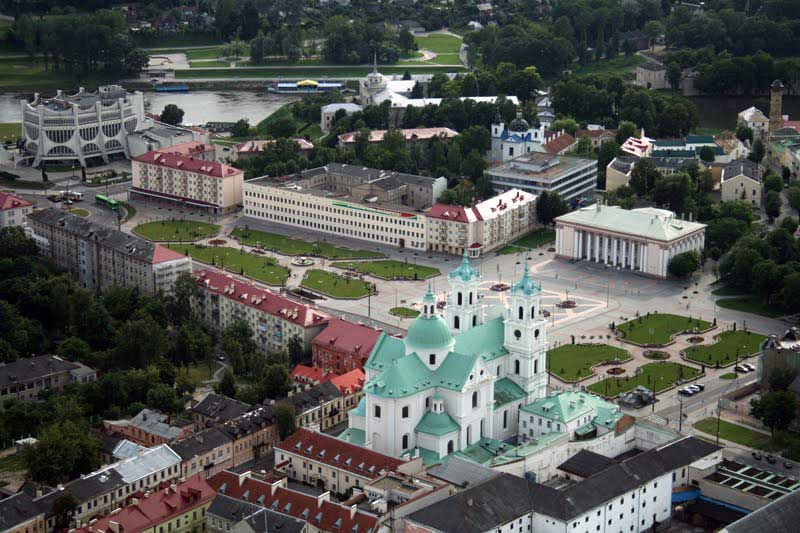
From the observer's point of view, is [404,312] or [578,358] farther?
[404,312]

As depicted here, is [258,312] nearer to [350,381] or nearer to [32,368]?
[350,381]

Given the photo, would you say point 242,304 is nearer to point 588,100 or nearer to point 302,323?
point 302,323

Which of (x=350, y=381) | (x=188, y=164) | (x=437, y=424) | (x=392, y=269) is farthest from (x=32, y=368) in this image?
(x=188, y=164)

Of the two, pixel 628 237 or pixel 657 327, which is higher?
pixel 628 237

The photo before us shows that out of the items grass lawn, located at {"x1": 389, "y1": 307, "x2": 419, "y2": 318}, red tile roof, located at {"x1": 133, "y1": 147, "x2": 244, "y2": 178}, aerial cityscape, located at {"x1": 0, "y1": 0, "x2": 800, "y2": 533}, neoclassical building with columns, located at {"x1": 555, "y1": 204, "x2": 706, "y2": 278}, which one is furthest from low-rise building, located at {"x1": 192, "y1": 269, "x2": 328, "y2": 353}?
red tile roof, located at {"x1": 133, "y1": 147, "x2": 244, "y2": 178}

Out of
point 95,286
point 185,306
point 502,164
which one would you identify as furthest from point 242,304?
point 502,164

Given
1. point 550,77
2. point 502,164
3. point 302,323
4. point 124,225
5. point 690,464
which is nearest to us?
point 690,464
